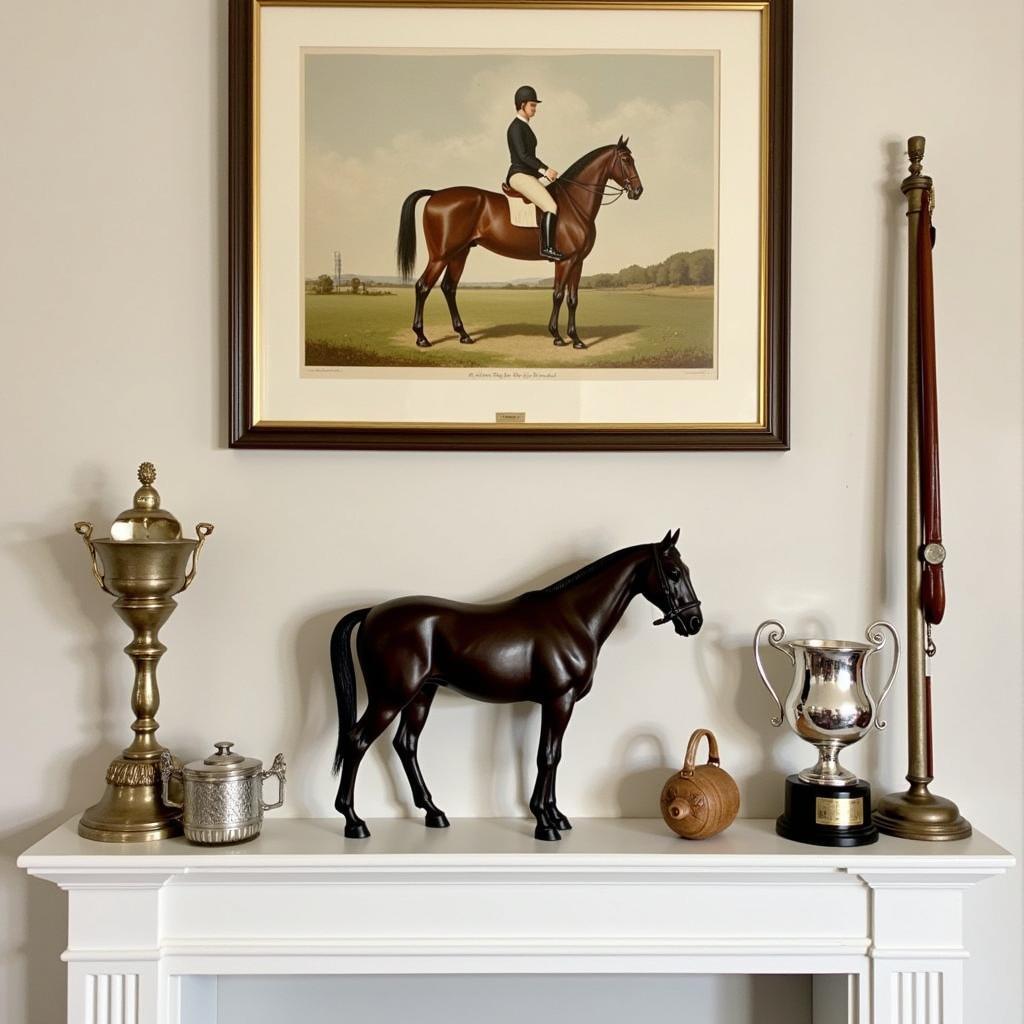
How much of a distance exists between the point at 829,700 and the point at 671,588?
27 centimetres

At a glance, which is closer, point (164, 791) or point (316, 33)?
point (164, 791)

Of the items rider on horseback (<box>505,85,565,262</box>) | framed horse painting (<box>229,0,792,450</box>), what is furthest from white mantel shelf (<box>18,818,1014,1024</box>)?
rider on horseback (<box>505,85,565,262</box>)

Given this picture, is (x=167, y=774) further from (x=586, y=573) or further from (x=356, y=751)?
(x=586, y=573)

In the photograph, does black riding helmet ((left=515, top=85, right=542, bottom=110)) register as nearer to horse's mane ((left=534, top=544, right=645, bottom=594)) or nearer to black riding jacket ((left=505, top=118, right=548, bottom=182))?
black riding jacket ((left=505, top=118, right=548, bottom=182))

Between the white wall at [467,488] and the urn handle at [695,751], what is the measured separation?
10 cm

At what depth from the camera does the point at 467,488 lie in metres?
1.59

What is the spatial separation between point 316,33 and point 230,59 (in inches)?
5.5

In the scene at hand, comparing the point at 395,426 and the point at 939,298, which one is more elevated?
the point at 939,298

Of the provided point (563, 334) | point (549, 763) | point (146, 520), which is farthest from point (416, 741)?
point (563, 334)

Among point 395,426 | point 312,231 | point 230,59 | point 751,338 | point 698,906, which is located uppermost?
point 230,59

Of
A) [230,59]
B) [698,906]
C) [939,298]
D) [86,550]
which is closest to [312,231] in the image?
[230,59]

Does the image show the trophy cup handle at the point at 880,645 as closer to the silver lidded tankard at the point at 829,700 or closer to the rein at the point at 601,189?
the silver lidded tankard at the point at 829,700

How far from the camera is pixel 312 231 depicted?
157 cm

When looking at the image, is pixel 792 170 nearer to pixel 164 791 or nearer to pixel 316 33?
pixel 316 33
